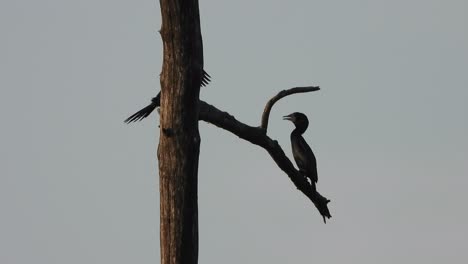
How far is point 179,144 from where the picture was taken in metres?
6.29

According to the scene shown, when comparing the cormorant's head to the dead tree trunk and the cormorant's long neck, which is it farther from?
the dead tree trunk

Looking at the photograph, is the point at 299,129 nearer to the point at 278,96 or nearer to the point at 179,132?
the point at 278,96

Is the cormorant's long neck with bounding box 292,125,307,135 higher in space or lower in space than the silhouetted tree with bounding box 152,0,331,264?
higher

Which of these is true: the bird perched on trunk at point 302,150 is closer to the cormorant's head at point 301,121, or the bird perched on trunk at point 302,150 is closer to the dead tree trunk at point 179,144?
the cormorant's head at point 301,121

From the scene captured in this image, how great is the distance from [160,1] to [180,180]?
1158 mm

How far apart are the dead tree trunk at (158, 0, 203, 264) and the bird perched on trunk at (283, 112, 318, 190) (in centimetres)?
696

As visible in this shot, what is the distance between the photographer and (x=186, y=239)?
20.7ft

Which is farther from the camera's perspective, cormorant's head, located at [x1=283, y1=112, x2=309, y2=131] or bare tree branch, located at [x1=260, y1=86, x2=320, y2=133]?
cormorant's head, located at [x1=283, y1=112, x2=309, y2=131]

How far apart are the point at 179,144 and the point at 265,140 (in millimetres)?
3027

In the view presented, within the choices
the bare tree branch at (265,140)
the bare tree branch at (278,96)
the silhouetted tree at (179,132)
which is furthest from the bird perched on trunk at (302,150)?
the silhouetted tree at (179,132)

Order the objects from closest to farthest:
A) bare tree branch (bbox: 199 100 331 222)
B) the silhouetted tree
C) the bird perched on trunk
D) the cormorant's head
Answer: the silhouetted tree
bare tree branch (bbox: 199 100 331 222)
the bird perched on trunk
the cormorant's head

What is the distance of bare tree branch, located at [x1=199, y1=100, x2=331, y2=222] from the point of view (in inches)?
333

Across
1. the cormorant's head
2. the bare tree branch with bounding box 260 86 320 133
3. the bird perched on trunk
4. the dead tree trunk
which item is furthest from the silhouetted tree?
the cormorant's head

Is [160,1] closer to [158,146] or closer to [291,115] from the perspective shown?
[158,146]
